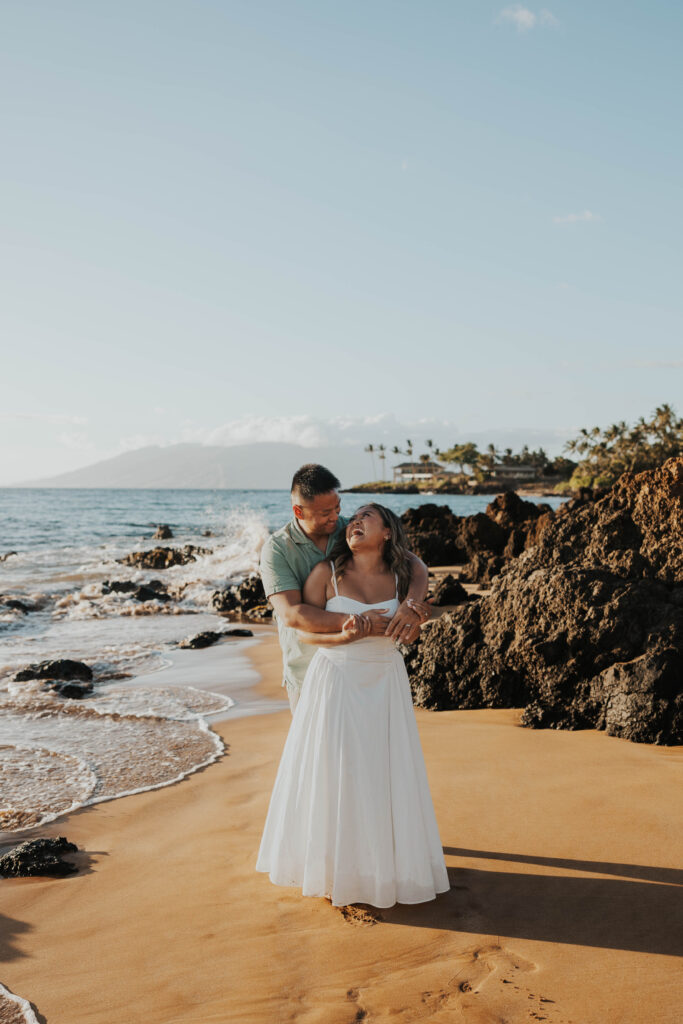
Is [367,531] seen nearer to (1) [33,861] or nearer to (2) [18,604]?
(1) [33,861]

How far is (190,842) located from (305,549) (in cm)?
215

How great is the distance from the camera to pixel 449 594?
1215 centimetres

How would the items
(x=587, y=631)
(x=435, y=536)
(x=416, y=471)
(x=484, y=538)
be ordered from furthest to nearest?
(x=416, y=471) → (x=435, y=536) → (x=484, y=538) → (x=587, y=631)

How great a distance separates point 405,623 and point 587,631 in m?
3.15

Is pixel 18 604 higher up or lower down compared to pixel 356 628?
lower down

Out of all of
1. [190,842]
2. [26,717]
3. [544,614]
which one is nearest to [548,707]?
[544,614]

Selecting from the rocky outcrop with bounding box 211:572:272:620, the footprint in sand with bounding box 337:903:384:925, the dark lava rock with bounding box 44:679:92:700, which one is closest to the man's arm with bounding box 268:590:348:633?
the footprint in sand with bounding box 337:903:384:925

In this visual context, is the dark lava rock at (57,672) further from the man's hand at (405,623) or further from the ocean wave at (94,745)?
the man's hand at (405,623)

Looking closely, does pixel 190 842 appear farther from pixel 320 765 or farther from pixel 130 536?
pixel 130 536

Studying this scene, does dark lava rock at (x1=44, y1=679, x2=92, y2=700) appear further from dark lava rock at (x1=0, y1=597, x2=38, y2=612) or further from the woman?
dark lava rock at (x1=0, y1=597, x2=38, y2=612)

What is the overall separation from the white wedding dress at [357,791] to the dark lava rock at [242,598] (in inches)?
452

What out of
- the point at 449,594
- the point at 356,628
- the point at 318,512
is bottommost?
the point at 449,594

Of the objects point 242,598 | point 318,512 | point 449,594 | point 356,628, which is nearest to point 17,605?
point 242,598

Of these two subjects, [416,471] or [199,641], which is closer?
[199,641]
